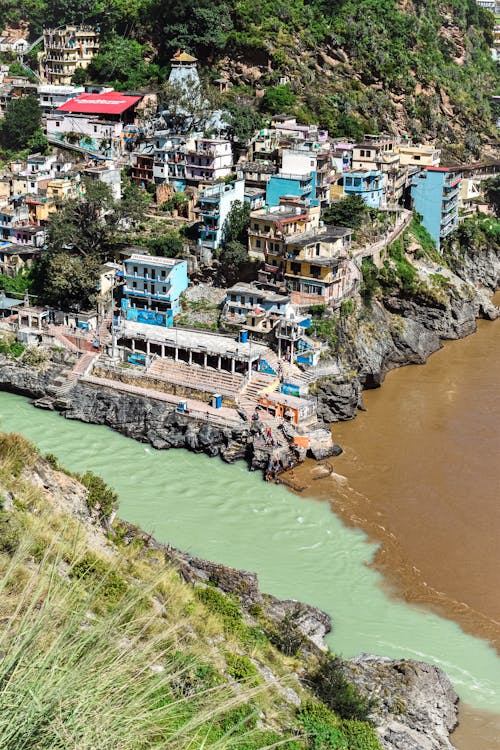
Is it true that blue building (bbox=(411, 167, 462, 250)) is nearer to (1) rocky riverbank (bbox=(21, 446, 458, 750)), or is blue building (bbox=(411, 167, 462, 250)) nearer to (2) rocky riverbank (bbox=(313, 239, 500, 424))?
(2) rocky riverbank (bbox=(313, 239, 500, 424))

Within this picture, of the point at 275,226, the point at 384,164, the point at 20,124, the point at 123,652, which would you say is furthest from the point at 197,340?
the point at 123,652

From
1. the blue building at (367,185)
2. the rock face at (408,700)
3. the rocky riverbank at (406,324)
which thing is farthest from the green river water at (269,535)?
the blue building at (367,185)

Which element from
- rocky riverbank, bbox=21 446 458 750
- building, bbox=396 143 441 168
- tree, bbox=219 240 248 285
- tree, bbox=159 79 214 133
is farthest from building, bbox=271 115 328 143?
rocky riverbank, bbox=21 446 458 750

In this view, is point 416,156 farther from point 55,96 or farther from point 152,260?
point 55,96

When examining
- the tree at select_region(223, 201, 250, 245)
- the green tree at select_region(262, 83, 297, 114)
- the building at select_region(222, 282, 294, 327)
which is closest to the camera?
the building at select_region(222, 282, 294, 327)

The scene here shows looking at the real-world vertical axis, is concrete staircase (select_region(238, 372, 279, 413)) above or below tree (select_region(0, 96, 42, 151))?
below

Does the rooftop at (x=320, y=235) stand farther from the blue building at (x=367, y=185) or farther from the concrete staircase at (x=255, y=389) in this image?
the concrete staircase at (x=255, y=389)

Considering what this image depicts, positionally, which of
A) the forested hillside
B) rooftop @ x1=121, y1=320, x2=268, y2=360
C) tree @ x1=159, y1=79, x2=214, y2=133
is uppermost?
the forested hillside

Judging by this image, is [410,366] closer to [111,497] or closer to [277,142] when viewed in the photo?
[277,142]
